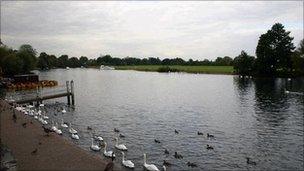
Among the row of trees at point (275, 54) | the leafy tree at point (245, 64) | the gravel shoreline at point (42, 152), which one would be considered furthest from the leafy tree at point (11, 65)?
the gravel shoreline at point (42, 152)

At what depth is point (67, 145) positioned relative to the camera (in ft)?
103

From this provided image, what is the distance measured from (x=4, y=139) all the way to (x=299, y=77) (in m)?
112

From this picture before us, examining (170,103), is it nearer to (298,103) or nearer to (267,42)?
(298,103)

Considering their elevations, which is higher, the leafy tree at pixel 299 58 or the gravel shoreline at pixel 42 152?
the leafy tree at pixel 299 58

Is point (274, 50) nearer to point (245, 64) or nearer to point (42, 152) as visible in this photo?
point (245, 64)

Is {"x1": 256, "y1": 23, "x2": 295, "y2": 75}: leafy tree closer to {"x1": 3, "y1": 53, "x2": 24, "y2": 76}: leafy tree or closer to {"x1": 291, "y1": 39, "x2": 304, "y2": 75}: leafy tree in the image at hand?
{"x1": 291, "y1": 39, "x2": 304, "y2": 75}: leafy tree

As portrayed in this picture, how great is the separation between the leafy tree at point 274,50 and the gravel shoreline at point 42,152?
106334mm

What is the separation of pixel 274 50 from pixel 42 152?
376ft

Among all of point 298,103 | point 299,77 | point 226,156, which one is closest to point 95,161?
point 226,156

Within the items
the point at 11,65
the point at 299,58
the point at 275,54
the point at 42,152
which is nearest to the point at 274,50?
the point at 275,54

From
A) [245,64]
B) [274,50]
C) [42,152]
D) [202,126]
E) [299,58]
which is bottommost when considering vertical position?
[202,126]

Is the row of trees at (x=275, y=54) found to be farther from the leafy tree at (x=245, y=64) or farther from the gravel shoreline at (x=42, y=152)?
the gravel shoreline at (x=42, y=152)

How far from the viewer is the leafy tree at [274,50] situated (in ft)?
425

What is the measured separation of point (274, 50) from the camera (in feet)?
427
